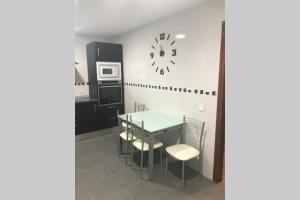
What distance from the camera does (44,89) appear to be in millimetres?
297

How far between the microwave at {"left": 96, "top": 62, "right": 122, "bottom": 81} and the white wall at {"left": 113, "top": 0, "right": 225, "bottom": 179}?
98cm

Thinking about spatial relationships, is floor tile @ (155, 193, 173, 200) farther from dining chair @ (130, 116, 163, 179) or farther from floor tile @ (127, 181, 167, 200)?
dining chair @ (130, 116, 163, 179)

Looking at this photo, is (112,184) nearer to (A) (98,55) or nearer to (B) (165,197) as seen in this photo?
(B) (165,197)

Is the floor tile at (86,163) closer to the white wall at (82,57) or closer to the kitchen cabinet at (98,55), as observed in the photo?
the kitchen cabinet at (98,55)

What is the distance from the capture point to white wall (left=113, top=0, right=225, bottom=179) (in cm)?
207

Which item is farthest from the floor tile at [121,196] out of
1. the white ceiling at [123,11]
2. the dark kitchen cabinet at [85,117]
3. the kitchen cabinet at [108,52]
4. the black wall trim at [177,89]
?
the kitchen cabinet at [108,52]

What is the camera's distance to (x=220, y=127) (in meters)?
2.06

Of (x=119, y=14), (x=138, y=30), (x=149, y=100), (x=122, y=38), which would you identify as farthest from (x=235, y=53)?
(x=122, y=38)

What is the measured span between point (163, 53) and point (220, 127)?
58.1 inches

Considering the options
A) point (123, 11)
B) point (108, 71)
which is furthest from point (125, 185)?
point (108, 71)

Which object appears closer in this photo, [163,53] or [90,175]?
[90,175]

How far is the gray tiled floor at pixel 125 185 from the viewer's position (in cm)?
197

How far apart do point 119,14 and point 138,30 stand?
82cm

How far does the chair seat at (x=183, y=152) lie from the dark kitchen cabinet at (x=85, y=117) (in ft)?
7.07
